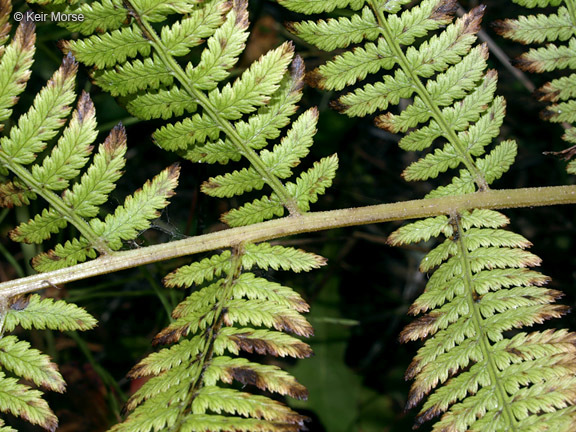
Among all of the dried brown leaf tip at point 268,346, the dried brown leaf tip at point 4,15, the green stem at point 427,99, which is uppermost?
the green stem at point 427,99

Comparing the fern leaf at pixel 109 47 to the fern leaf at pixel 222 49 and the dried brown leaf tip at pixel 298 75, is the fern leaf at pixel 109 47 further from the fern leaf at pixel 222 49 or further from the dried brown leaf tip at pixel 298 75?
the dried brown leaf tip at pixel 298 75

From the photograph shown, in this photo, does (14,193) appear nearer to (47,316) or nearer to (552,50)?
(47,316)

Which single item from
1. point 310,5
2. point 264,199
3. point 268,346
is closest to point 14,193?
point 264,199

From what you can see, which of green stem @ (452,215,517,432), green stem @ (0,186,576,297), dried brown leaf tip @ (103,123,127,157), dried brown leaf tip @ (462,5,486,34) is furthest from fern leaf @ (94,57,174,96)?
green stem @ (452,215,517,432)

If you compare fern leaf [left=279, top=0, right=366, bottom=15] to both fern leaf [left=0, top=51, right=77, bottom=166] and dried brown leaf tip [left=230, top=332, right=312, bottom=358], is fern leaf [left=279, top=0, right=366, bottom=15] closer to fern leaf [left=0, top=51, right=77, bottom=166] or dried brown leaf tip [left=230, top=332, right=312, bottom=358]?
fern leaf [left=0, top=51, right=77, bottom=166]

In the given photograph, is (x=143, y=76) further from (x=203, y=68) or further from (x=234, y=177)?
(x=234, y=177)

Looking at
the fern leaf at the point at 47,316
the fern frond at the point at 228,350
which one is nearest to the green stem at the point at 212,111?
the fern frond at the point at 228,350
